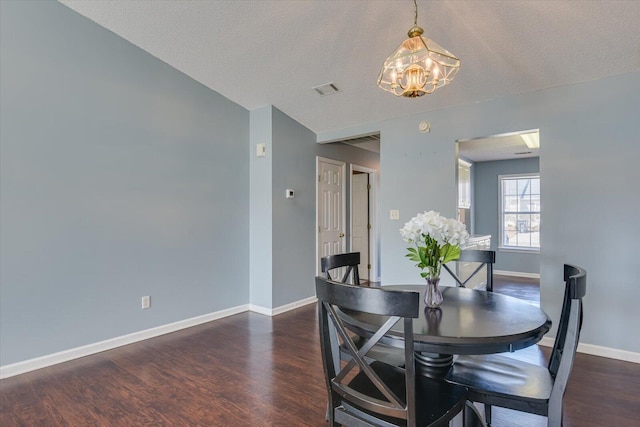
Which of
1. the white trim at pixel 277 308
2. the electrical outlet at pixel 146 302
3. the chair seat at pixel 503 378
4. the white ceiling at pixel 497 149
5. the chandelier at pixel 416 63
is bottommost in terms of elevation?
the white trim at pixel 277 308

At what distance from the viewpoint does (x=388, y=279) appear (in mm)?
4344

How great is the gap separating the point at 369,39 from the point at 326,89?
0.96m

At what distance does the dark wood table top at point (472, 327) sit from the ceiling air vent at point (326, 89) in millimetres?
2781

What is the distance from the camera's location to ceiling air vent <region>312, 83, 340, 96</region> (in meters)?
3.81

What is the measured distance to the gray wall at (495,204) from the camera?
22.9 feet

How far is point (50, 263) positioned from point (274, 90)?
281 centimetres

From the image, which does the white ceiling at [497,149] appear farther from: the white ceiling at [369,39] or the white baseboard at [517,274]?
the white baseboard at [517,274]

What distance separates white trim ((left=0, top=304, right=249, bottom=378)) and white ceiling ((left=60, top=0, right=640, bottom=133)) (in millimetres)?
2818

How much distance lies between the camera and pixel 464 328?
4.83 ft

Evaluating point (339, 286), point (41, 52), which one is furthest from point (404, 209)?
point (41, 52)

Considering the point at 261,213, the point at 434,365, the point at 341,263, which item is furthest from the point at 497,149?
the point at 434,365

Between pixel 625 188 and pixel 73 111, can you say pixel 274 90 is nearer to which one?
pixel 73 111

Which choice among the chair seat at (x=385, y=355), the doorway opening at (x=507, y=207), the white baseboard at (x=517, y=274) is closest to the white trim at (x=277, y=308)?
the chair seat at (x=385, y=355)

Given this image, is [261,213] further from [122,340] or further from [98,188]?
[122,340]
